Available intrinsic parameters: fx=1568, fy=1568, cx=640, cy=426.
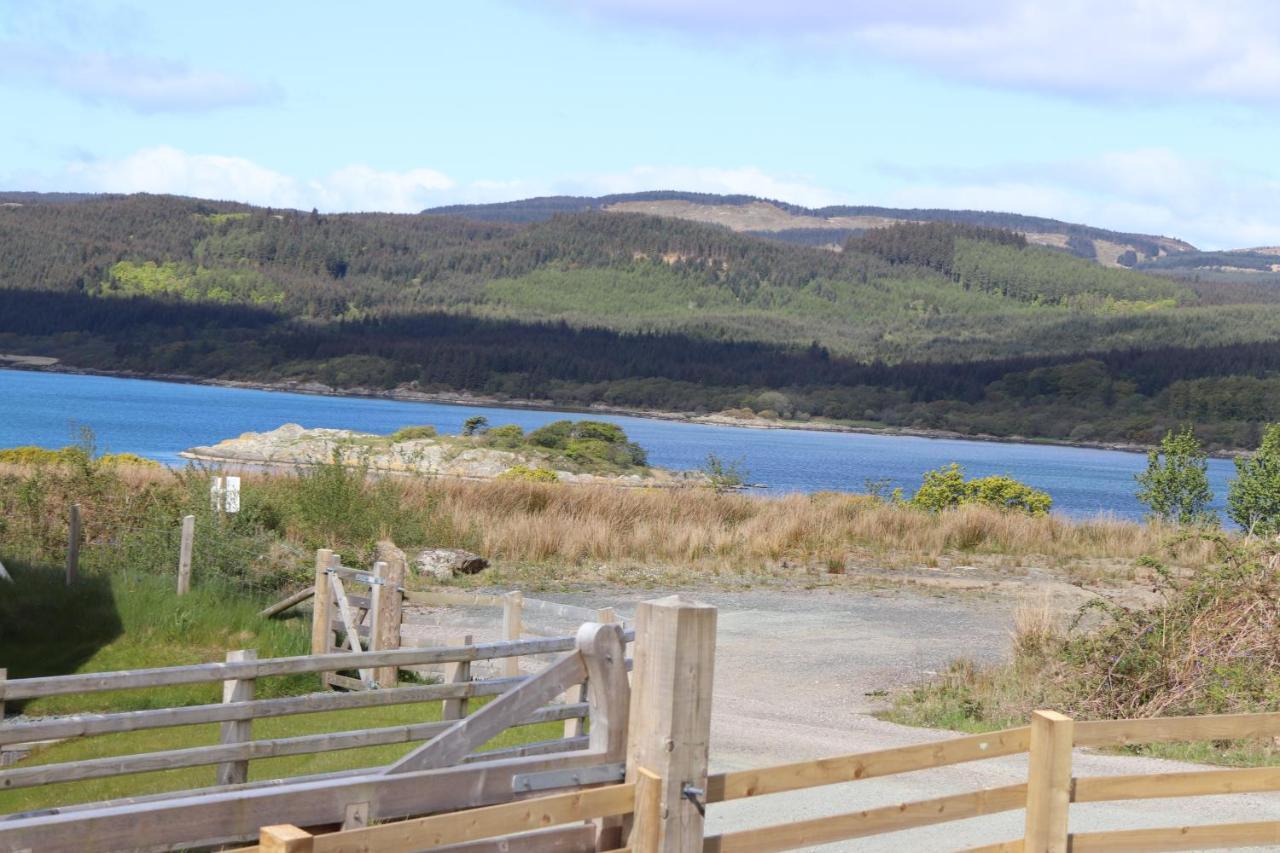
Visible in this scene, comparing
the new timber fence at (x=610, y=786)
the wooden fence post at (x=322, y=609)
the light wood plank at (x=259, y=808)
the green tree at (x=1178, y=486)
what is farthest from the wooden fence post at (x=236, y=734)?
the green tree at (x=1178, y=486)

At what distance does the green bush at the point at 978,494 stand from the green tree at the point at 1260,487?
273 inches

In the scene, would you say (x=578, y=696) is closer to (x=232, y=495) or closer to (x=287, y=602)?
(x=287, y=602)

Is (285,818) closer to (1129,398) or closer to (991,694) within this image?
(991,694)

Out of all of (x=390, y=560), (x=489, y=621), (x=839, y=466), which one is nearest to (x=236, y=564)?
(x=489, y=621)

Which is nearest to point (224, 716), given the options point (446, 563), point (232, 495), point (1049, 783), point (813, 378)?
point (1049, 783)

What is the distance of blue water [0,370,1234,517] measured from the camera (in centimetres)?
8056

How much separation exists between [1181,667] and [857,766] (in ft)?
23.2

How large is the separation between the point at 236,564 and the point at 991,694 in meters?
9.00

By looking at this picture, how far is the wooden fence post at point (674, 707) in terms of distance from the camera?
498 cm

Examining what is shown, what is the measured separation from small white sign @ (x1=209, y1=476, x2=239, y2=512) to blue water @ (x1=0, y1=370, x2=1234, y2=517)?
38928 mm

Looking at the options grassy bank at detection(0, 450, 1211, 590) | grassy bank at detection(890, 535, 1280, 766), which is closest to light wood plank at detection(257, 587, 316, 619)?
grassy bank at detection(0, 450, 1211, 590)

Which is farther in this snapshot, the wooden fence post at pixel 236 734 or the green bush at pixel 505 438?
the green bush at pixel 505 438

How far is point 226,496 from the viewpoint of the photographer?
→ 61.0 ft

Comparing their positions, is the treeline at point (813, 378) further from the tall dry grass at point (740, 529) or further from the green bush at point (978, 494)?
the tall dry grass at point (740, 529)
